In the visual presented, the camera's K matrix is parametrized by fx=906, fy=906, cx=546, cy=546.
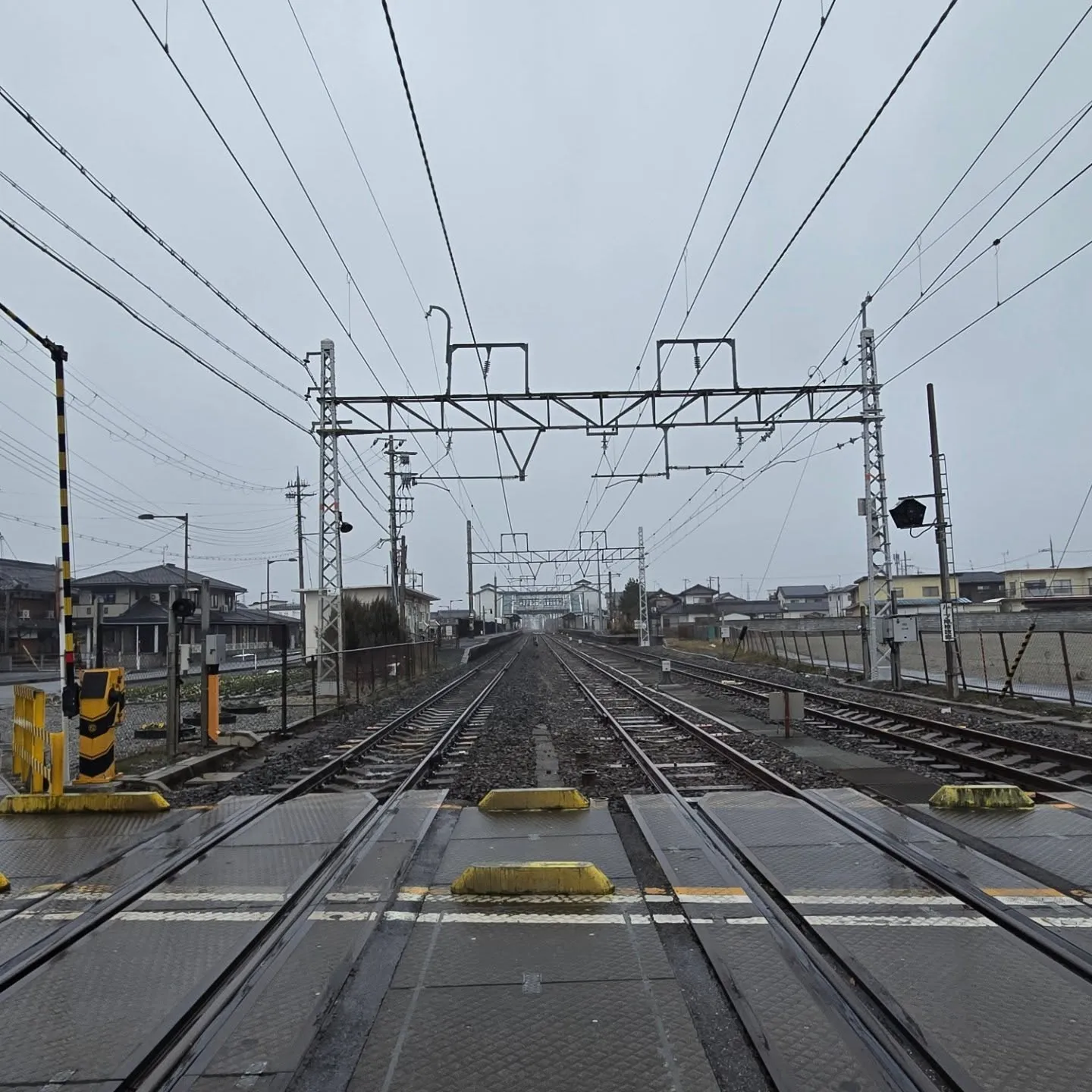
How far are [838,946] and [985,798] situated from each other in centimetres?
427

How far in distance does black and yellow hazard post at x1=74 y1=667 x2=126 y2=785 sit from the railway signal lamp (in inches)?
643

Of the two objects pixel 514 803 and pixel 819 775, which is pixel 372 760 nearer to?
pixel 514 803

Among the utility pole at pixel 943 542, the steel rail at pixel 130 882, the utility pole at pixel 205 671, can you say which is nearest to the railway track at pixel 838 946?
the steel rail at pixel 130 882

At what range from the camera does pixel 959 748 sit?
12312mm

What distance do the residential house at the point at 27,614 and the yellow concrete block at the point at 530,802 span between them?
51.4m

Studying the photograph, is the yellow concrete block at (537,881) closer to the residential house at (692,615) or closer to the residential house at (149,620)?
the residential house at (149,620)

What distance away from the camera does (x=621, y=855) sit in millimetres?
6816

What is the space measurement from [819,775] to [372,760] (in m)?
5.96

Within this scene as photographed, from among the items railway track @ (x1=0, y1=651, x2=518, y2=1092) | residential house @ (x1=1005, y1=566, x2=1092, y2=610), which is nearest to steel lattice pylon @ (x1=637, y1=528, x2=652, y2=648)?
residential house @ (x1=1005, y1=566, x2=1092, y2=610)

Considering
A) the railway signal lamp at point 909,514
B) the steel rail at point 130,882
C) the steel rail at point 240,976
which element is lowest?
the steel rail at point 240,976

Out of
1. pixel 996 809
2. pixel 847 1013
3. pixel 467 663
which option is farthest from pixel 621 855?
pixel 467 663

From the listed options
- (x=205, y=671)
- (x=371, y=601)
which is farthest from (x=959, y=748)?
(x=371, y=601)

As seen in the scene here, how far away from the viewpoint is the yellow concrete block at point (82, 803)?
883cm

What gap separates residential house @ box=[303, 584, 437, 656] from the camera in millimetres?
37938
